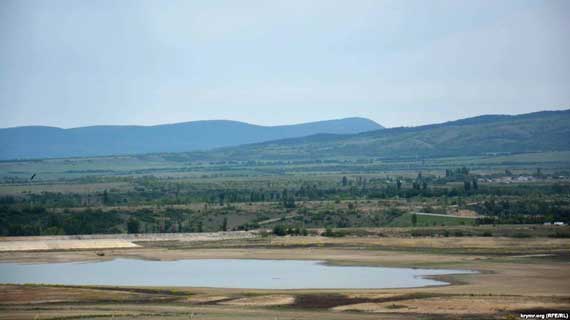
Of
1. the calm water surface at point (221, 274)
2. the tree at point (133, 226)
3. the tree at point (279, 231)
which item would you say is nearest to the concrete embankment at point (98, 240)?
the tree at point (279, 231)

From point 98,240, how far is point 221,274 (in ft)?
96.4

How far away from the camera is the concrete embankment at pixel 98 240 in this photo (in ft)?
295

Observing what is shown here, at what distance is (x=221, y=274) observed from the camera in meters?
68.6

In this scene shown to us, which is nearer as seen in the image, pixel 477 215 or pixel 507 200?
pixel 477 215

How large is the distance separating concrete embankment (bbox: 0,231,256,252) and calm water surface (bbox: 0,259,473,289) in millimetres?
13028

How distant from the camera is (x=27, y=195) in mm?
167500

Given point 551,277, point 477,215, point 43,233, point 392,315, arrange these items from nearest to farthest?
point 392,315 < point 551,277 < point 43,233 < point 477,215

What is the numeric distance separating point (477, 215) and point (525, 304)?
63993 millimetres

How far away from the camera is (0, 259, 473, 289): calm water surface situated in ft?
205

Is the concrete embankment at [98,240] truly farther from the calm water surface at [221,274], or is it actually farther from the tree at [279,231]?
the calm water surface at [221,274]

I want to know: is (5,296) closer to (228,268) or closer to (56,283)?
(56,283)

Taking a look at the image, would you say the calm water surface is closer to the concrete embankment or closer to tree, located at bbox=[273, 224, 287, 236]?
the concrete embankment

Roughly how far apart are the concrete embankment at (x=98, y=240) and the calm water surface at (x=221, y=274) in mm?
13028

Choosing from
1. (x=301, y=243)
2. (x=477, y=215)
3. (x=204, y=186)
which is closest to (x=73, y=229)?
(x=301, y=243)
